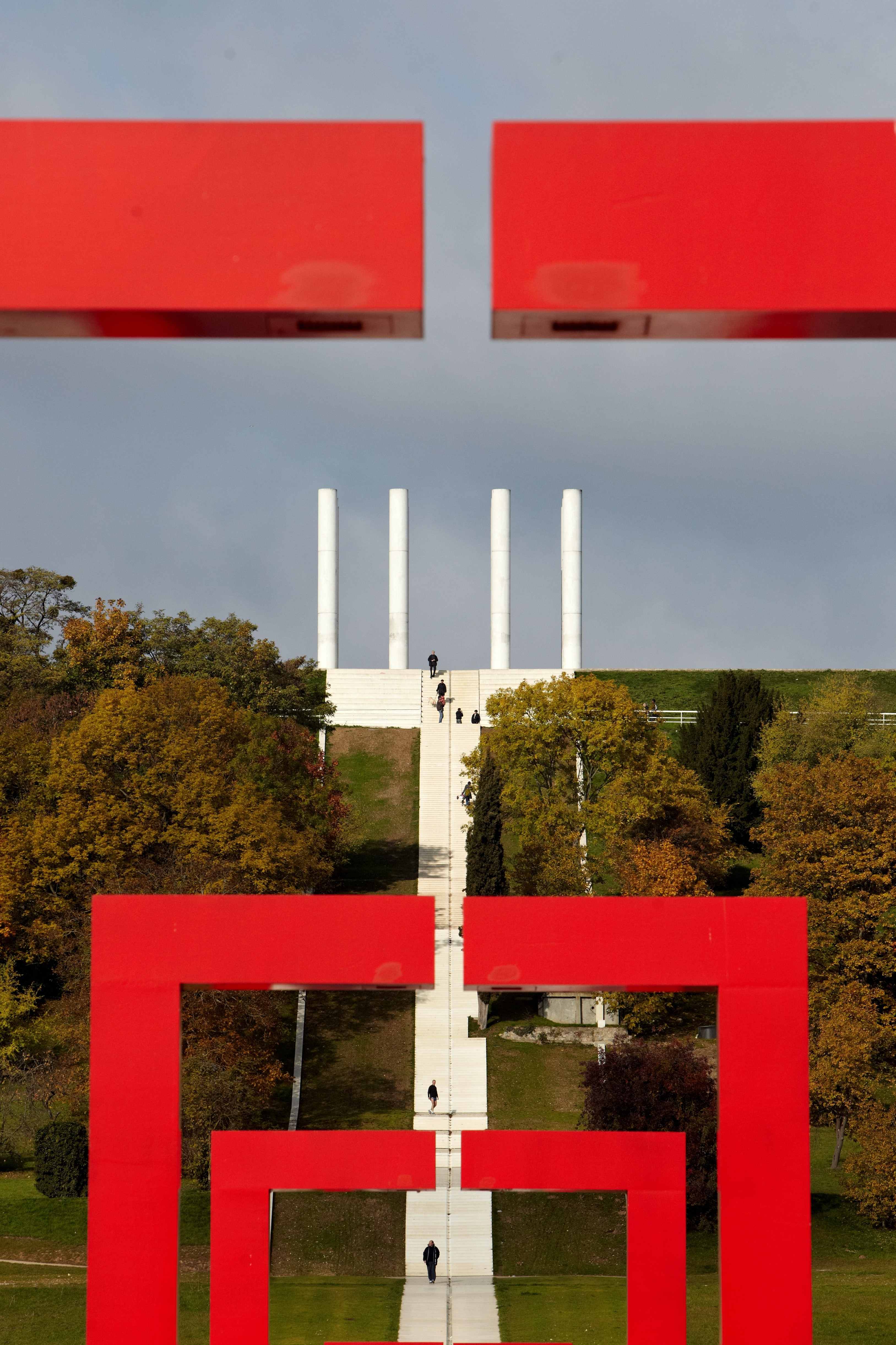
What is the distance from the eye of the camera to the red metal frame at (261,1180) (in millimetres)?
14641

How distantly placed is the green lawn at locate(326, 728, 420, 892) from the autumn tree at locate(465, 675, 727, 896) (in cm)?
643

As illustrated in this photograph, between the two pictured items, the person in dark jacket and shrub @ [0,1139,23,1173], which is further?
shrub @ [0,1139,23,1173]

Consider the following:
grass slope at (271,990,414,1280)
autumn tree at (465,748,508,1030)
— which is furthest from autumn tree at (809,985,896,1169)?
autumn tree at (465,748,508,1030)

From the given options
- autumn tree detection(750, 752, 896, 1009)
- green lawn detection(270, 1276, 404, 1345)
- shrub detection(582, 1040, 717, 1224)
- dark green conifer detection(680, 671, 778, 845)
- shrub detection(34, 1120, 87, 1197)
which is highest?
dark green conifer detection(680, 671, 778, 845)

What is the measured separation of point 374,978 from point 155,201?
8.10m

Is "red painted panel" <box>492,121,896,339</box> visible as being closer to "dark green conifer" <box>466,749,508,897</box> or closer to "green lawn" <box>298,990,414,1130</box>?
"green lawn" <box>298,990,414,1130</box>

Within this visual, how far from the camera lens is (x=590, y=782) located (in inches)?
1941

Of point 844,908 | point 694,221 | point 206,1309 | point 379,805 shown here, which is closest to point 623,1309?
point 206,1309

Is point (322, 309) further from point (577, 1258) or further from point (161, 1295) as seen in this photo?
point (577, 1258)

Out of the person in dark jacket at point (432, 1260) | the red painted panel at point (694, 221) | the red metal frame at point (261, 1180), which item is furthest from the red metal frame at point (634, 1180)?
the person in dark jacket at point (432, 1260)

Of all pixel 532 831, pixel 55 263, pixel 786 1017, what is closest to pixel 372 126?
pixel 55 263

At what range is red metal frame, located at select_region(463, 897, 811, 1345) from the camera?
41.1 ft

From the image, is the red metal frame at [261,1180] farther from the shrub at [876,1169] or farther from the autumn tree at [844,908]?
the autumn tree at [844,908]

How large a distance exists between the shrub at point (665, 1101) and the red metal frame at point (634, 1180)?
1871cm
